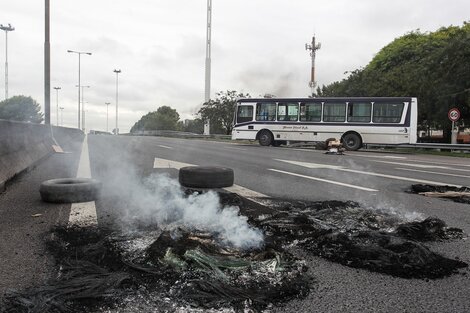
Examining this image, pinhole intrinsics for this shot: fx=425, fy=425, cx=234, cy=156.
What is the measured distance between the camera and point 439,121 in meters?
27.5

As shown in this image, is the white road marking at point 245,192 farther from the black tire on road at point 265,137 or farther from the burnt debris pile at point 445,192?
the black tire on road at point 265,137

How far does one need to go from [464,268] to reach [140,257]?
8.38ft

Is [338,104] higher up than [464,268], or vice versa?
[338,104]

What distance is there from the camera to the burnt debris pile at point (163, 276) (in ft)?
8.59

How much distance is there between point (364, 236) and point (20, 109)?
92.4 meters

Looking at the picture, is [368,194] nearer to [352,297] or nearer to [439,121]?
[352,297]

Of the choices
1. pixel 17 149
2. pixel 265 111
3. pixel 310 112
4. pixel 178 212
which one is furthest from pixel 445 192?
pixel 265 111

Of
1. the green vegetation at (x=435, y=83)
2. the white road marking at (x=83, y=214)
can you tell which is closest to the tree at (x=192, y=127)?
the green vegetation at (x=435, y=83)

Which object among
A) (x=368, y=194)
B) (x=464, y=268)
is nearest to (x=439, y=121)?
(x=368, y=194)

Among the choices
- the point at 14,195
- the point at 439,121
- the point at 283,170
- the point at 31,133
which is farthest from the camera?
the point at 439,121

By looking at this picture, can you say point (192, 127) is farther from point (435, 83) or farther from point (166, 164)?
point (166, 164)

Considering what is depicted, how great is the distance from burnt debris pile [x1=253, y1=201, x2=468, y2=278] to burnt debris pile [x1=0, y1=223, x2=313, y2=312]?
51 centimetres

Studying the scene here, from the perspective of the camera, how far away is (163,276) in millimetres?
3014

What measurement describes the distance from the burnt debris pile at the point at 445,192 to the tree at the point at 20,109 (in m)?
84.5
